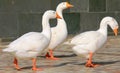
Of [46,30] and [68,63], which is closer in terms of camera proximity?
[46,30]

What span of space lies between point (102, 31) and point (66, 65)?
1214 millimetres

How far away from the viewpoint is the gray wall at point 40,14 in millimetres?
17750

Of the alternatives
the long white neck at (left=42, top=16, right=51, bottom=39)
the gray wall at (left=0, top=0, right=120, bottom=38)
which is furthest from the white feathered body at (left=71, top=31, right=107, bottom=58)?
the gray wall at (left=0, top=0, right=120, bottom=38)

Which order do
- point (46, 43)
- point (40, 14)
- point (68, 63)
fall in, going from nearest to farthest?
point (46, 43) < point (68, 63) < point (40, 14)

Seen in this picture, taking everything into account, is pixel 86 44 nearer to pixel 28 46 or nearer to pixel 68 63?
pixel 68 63

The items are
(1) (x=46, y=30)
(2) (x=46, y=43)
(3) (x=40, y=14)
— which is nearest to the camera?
(2) (x=46, y=43)

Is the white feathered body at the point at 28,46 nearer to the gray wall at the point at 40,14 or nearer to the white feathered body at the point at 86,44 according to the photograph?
the white feathered body at the point at 86,44

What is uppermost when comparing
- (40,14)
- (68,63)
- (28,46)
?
(28,46)

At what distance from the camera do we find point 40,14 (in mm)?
18375

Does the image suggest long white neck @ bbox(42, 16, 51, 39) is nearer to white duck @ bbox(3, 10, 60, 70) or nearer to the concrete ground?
white duck @ bbox(3, 10, 60, 70)

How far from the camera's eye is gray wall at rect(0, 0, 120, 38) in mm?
17750

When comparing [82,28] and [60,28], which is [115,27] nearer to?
[60,28]

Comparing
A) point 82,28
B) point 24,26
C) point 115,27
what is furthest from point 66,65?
point 82,28

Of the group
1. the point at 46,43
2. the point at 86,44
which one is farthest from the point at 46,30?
the point at 86,44
